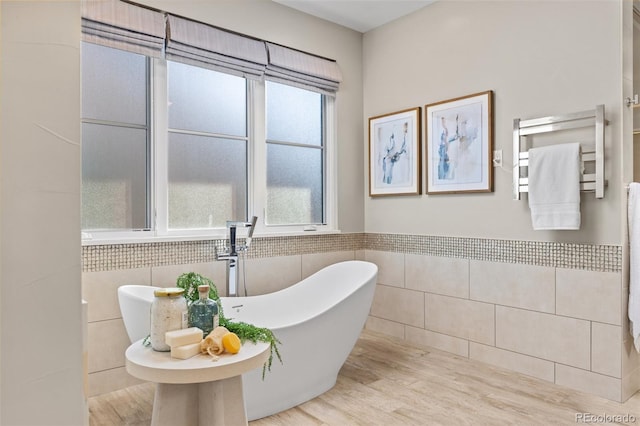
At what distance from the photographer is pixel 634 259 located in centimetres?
236

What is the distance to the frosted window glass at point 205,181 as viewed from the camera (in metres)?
2.89

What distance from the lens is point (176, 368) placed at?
1.40m

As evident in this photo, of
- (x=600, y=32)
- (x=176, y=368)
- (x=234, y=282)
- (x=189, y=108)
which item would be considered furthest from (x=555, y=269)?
Result: (x=189, y=108)

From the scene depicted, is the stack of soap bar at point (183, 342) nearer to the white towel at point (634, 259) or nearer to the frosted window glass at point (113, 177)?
the frosted window glass at point (113, 177)

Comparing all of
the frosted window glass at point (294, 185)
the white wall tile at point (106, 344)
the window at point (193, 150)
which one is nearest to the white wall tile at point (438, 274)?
the window at point (193, 150)

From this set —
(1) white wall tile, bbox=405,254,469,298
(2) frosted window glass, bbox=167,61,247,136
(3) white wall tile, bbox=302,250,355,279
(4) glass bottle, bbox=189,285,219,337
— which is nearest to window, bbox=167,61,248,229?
(2) frosted window glass, bbox=167,61,247,136

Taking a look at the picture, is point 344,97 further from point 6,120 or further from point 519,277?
point 6,120

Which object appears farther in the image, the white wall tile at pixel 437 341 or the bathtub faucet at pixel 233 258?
the white wall tile at pixel 437 341

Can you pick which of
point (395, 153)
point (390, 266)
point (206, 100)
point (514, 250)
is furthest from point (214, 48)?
point (514, 250)

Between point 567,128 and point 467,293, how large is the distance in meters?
1.29

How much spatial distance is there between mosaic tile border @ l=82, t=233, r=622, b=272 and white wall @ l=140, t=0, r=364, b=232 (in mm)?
392

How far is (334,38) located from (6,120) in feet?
11.4

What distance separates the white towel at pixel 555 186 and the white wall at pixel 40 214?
2573 mm

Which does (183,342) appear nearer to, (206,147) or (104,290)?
(104,290)
